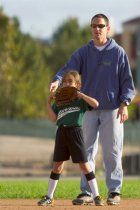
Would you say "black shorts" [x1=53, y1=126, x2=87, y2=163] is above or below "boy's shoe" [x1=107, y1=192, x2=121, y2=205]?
above

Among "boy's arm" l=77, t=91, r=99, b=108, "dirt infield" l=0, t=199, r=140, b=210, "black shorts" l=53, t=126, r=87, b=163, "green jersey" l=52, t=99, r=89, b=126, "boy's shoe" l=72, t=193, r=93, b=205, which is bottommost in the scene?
"dirt infield" l=0, t=199, r=140, b=210

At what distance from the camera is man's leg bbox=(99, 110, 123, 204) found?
11.6m

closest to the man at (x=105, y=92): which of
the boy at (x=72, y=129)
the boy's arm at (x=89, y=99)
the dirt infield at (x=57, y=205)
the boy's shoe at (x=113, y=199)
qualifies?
the boy's shoe at (x=113, y=199)

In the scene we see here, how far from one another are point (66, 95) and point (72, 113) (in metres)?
0.22

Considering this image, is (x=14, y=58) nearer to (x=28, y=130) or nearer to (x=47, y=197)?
(x=28, y=130)

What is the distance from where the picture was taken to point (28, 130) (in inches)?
2157

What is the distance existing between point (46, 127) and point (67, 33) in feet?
164

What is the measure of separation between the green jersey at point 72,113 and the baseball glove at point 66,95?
0.05m

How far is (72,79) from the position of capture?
1116 centimetres

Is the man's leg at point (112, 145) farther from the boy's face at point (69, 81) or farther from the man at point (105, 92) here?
the boy's face at point (69, 81)

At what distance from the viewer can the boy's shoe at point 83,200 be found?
37.6 feet

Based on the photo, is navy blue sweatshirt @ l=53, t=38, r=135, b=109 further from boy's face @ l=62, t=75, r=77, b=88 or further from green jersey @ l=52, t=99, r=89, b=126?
green jersey @ l=52, t=99, r=89, b=126

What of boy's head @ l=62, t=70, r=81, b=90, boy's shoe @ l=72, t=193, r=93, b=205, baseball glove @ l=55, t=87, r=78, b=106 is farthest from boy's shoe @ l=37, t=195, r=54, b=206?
boy's head @ l=62, t=70, r=81, b=90

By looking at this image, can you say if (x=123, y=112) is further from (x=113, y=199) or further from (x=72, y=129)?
(x=113, y=199)
